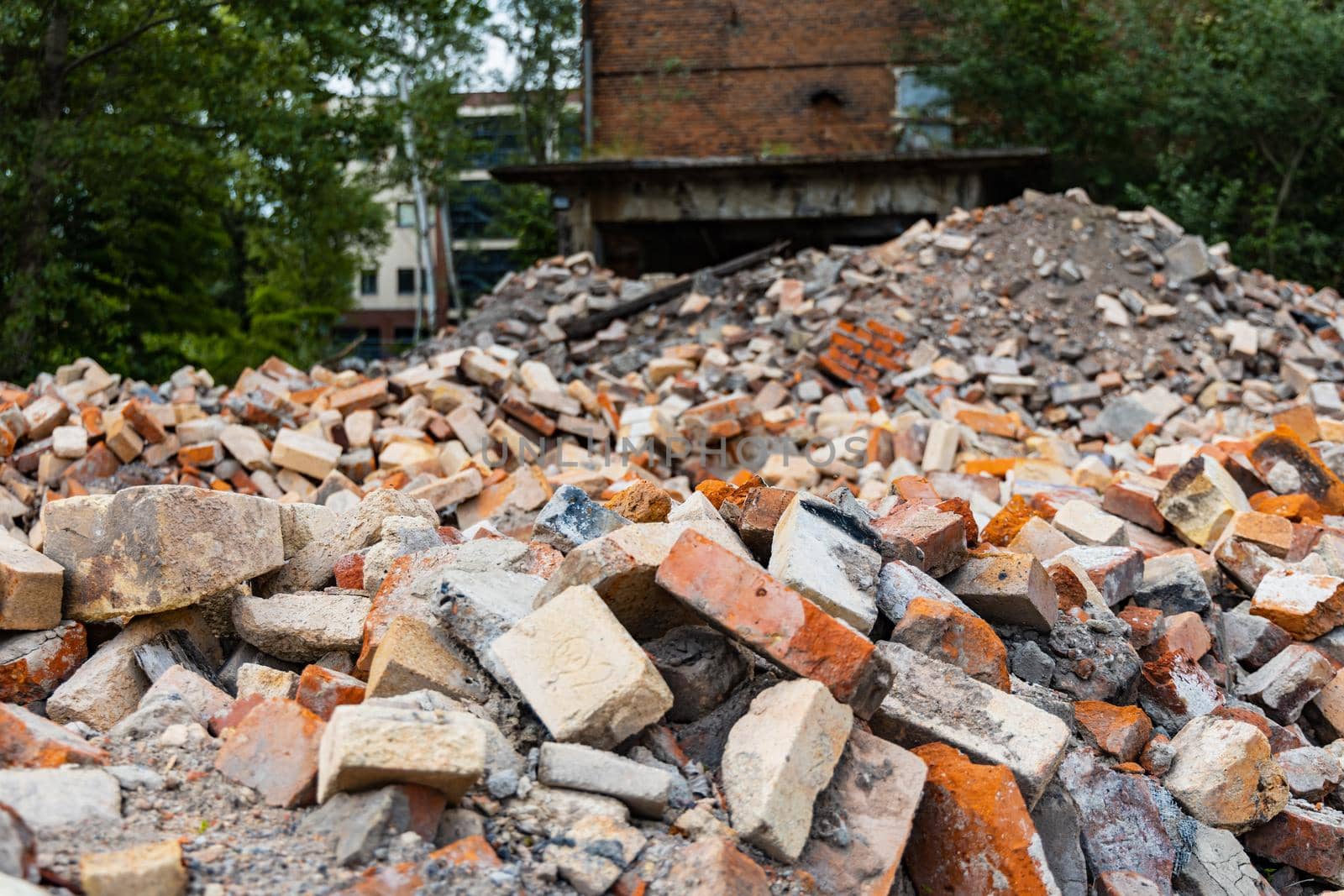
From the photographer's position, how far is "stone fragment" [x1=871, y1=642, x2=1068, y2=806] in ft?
8.07

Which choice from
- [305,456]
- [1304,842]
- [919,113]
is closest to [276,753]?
[1304,842]

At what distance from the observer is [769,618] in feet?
7.63

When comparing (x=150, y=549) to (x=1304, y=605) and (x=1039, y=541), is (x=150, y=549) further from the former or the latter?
(x=1304, y=605)

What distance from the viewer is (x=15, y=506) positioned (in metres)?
6.02

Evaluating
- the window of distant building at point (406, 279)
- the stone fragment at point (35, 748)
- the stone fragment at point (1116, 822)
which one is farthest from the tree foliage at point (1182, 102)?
the window of distant building at point (406, 279)

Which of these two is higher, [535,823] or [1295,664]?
[535,823]

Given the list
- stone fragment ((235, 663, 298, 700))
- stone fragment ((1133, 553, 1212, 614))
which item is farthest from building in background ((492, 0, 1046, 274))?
stone fragment ((235, 663, 298, 700))

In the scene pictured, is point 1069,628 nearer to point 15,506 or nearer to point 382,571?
point 382,571

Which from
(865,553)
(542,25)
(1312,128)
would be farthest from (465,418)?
(542,25)

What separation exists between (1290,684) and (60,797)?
11.2 feet

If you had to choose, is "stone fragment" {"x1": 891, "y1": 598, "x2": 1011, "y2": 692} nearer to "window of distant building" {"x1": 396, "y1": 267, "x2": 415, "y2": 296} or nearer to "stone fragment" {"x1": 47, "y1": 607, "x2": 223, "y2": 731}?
"stone fragment" {"x1": 47, "y1": 607, "x2": 223, "y2": 731}

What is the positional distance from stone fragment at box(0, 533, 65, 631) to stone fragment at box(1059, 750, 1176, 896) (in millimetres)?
2538

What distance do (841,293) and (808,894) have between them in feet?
28.3

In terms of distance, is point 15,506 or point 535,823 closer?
point 535,823
